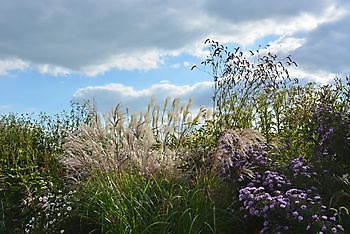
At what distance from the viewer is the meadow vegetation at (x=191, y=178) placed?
5.35 metres

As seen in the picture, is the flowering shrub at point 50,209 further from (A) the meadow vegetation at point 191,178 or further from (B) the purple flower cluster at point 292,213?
(B) the purple flower cluster at point 292,213

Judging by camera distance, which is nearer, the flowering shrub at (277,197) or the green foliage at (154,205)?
the flowering shrub at (277,197)

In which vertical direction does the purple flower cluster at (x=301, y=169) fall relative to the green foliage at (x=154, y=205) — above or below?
above

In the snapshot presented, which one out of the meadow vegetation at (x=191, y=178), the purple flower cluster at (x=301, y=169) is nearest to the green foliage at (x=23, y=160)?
the meadow vegetation at (x=191, y=178)

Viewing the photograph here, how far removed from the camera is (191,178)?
246 inches

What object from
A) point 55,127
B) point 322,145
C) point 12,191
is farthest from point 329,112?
point 55,127

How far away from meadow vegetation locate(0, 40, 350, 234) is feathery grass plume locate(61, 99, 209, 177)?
0.01 metres

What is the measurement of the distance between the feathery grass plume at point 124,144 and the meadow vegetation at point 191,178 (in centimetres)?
1

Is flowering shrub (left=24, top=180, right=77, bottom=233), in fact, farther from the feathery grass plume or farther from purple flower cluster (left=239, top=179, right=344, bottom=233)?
purple flower cluster (left=239, top=179, right=344, bottom=233)

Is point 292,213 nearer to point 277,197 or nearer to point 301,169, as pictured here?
point 277,197

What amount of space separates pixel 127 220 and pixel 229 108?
10.8 ft

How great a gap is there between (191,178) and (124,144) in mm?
861

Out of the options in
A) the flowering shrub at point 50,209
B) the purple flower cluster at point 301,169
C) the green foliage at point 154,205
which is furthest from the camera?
the flowering shrub at point 50,209

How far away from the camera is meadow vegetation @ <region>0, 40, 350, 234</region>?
535cm
